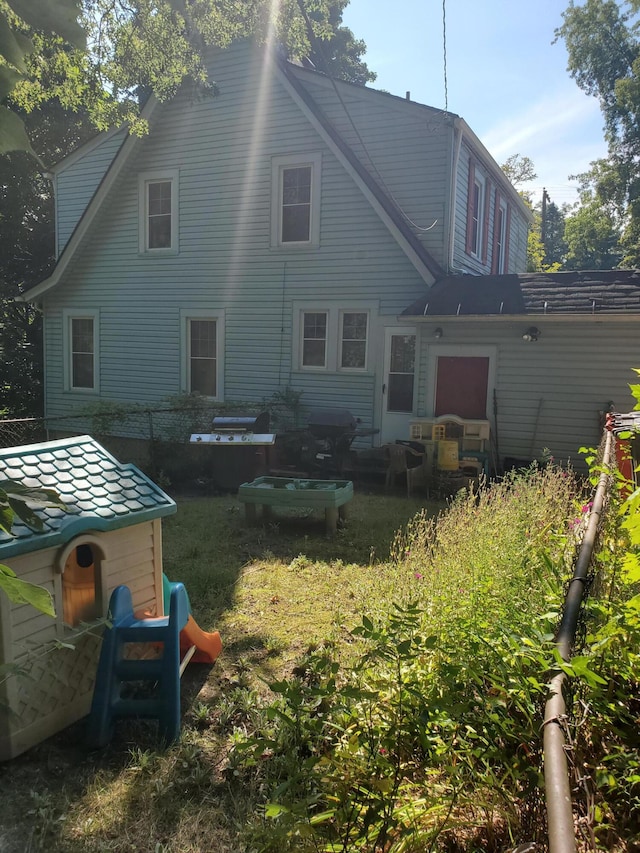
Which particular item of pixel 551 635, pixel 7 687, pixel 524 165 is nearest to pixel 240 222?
pixel 7 687

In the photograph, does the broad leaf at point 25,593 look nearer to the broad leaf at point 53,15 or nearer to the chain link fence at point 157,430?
the broad leaf at point 53,15

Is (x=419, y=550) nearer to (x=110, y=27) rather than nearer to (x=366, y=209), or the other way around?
(x=366, y=209)

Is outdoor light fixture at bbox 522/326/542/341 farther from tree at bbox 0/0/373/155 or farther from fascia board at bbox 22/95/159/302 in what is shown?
fascia board at bbox 22/95/159/302

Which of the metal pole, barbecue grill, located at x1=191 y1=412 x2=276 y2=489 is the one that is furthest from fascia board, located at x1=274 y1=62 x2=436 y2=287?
the metal pole

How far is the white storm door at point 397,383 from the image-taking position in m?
11.7

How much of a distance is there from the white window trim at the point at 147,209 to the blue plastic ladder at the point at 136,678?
1193 centimetres

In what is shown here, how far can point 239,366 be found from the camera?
13391 mm

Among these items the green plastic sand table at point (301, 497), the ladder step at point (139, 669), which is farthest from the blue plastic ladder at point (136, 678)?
the green plastic sand table at point (301, 497)

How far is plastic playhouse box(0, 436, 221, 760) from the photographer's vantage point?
313 centimetres

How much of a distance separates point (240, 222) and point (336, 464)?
20.2ft

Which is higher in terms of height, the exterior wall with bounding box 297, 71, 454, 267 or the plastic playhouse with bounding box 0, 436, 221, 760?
the exterior wall with bounding box 297, 71, 454, 267

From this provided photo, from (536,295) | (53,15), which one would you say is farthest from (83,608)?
(536,295)

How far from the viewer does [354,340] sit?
1229cm

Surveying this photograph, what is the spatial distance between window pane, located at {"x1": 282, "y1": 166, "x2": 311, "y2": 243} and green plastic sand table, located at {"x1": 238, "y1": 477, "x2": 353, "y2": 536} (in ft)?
22.3
